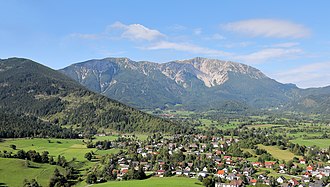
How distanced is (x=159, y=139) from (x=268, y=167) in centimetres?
5690

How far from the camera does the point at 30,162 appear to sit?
3922 inches

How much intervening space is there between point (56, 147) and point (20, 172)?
42565 millimetres

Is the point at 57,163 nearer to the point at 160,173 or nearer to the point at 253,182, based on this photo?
the point at 160,173

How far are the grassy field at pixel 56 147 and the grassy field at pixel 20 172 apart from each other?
15971 millimetres

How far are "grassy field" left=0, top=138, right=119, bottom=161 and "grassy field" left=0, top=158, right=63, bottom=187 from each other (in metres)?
16.0

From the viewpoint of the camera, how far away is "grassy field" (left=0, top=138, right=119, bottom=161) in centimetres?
11874

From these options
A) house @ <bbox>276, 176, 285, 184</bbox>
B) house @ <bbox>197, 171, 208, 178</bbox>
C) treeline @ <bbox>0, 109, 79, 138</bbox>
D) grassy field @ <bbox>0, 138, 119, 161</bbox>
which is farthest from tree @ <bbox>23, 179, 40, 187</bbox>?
treeline @ <bbox>0, 109, 79, 138</bbox>

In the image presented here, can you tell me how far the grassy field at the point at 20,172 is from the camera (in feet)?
274

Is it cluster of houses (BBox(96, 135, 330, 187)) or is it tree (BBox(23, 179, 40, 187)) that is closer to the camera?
tree (BBox(23, 179, 40, 187))

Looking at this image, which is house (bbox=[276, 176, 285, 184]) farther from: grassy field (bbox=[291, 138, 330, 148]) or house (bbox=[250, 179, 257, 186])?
grassy field (bbox=[291, 138, 330, 148])

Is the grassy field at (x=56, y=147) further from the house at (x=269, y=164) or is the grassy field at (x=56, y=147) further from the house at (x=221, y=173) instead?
the house at (x=269, y=164)

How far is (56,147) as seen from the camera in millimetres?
132000

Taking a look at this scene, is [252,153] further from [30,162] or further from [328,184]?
[30,162]

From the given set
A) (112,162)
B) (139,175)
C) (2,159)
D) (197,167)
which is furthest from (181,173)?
(2,159)
